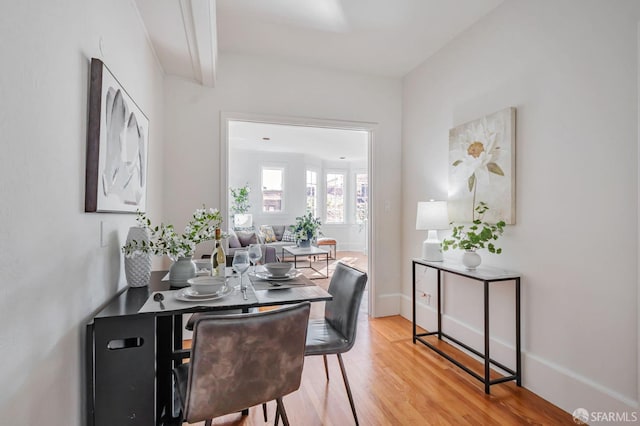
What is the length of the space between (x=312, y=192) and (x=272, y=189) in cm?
118

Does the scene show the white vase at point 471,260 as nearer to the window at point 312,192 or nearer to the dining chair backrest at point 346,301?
the dining chair backrest at point 346,301

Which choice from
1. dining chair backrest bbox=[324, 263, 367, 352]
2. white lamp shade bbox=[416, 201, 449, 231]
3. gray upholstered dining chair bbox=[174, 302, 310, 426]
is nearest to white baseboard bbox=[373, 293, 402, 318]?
white lamp shade bbox=[416, 201, 449, 231]

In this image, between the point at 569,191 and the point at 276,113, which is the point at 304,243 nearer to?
the point at 276,113

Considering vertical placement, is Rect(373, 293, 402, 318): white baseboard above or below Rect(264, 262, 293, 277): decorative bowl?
below

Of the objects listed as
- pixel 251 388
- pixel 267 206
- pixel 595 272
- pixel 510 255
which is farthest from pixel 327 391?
Answer: pixel 267 206

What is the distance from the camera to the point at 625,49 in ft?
5.62

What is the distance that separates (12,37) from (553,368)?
297 centimetres

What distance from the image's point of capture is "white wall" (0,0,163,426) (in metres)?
0.88

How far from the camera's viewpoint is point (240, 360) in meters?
1.20

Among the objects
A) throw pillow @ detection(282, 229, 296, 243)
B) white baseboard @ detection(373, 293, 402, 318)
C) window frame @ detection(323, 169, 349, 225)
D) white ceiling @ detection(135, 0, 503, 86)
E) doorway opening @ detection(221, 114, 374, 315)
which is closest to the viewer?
white ceiling @ detection(135, 0, 503, 86)

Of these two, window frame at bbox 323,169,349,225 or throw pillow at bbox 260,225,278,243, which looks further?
window frame at bbox 323,169,349,225

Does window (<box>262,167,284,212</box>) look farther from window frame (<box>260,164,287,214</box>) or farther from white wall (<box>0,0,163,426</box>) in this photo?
white wall (<box>0,0,163,426</box>)

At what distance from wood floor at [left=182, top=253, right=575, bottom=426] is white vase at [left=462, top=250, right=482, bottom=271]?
2.62 ft

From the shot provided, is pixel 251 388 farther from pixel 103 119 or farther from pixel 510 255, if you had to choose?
pixel 510 255
